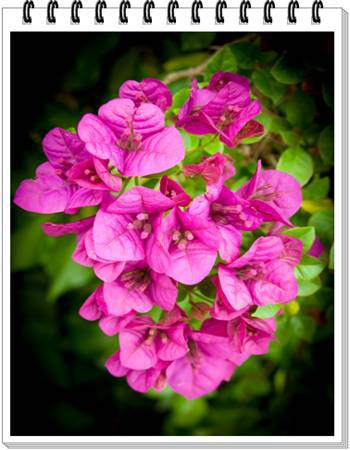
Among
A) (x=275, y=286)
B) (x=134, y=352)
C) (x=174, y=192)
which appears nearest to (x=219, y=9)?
(x=174, y=192)

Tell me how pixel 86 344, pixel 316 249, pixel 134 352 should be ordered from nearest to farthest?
pixel 134 352
pixel 316 249
pixel 86 344

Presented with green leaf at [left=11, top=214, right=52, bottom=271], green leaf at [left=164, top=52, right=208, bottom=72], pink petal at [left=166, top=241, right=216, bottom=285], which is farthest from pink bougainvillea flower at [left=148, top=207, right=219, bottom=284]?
green leaf at [left=11, top=214, right=52, bottom=271]

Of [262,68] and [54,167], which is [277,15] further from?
[54,167]

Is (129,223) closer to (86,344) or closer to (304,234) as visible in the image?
(304,234)

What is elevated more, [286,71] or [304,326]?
[286,71]
